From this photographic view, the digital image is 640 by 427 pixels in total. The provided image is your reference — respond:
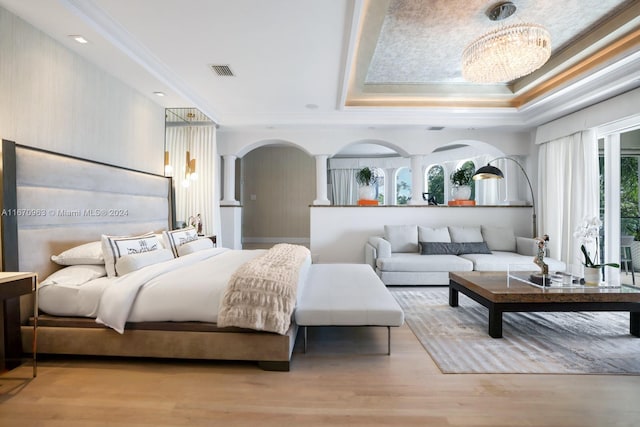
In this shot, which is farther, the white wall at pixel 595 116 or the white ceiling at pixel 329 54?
the white wall at pixel 595 116

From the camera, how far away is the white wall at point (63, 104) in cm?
233

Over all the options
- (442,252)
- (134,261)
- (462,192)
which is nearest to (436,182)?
(462,192)

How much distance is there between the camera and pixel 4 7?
2252mm

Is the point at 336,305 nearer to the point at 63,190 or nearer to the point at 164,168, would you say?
the point at 63,190

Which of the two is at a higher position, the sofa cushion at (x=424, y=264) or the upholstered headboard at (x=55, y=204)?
the upholstered headboard at (x=55, y=204)

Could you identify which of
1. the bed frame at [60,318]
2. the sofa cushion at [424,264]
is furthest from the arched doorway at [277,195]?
the bed frame at [60,318]

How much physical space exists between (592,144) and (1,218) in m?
6.26

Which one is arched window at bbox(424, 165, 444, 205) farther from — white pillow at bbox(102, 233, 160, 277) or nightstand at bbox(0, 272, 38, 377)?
nightstand at bbox(0, 272, 38, 377)

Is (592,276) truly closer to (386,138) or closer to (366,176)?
(366,176)

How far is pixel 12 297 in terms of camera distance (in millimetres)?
1922

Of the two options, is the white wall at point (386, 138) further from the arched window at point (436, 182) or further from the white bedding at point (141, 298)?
the white bedding at point (141, 298)

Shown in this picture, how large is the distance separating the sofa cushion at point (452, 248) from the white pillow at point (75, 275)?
155 inches

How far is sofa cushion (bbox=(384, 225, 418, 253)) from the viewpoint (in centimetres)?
492

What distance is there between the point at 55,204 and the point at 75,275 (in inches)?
25.1
